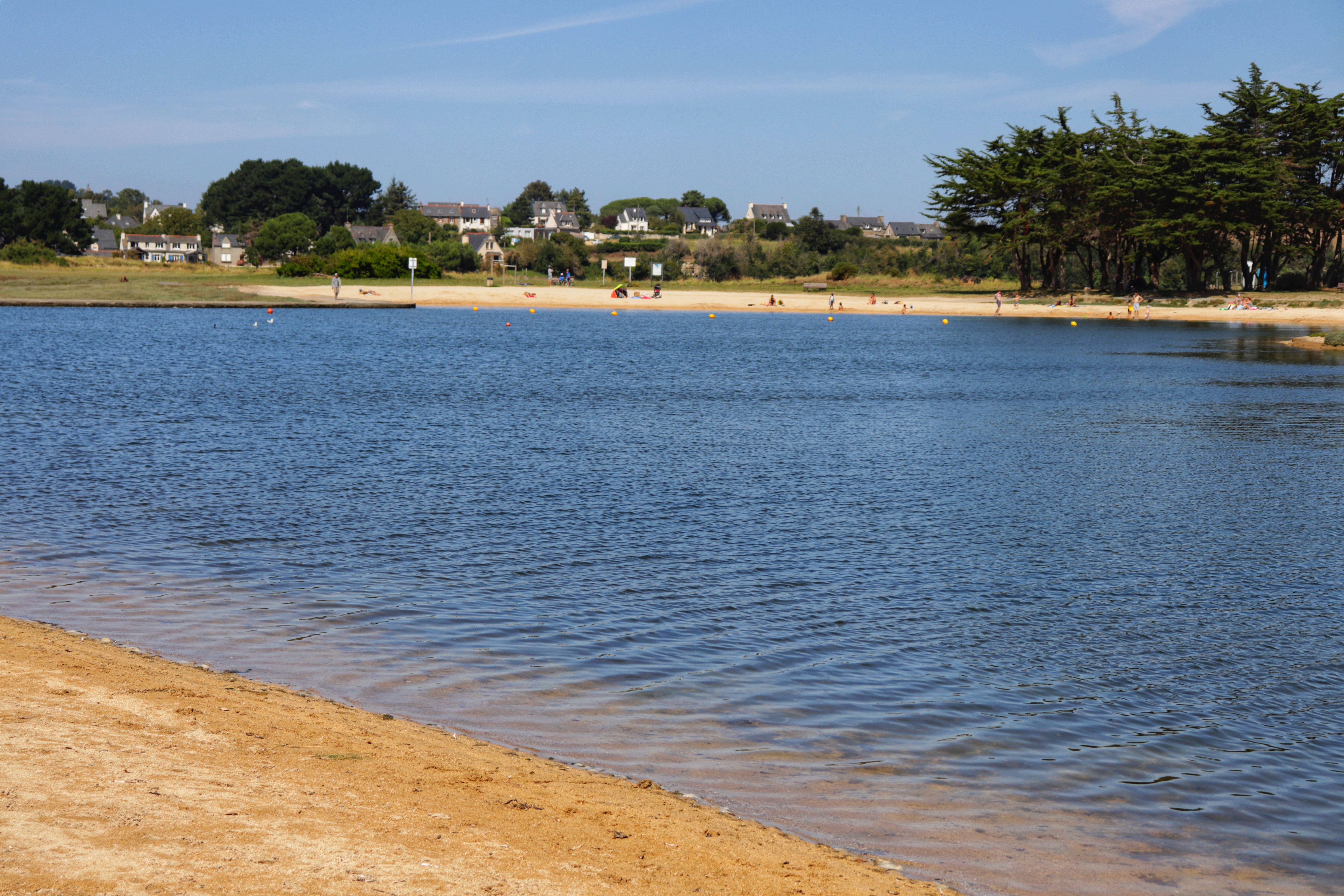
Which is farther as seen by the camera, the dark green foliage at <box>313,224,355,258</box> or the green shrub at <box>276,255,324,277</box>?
the dark green foliage at <box>313,224,355,258</box>

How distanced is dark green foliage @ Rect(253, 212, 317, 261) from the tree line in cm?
Result: 8368

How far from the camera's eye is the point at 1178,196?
Answer: 8044 centimetres

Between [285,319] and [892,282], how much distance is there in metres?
68.1

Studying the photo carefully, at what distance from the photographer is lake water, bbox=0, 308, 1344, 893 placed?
7.67 m

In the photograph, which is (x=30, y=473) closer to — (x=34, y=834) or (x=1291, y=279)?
(x=34, y=834)

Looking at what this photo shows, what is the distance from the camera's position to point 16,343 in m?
49.7

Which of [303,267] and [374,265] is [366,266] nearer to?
[374,265]

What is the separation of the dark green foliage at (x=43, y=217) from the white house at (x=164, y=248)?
36020mm

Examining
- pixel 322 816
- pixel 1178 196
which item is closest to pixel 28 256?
pixel 1178 196

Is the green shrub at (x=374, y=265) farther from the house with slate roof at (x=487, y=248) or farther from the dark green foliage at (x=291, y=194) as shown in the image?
the dark green foliage at (x=291, y=194)

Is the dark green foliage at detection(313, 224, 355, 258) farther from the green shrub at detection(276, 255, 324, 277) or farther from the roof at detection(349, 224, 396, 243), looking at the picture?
the roof at detection(349, 224, 396, 243)

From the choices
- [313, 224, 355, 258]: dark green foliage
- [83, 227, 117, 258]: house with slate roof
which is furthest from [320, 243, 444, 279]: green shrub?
[83, 227, 117, 258]: house with slate roof

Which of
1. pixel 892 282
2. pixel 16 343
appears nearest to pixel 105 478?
pixel 16 343

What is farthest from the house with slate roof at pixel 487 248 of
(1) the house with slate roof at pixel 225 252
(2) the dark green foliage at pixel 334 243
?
(1) the house with slate roof at pixel 225 252
